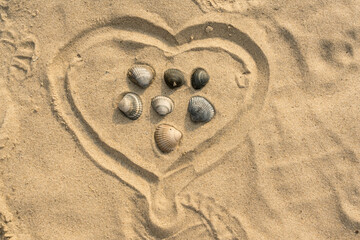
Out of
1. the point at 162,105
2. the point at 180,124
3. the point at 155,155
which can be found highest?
the point at 162,105

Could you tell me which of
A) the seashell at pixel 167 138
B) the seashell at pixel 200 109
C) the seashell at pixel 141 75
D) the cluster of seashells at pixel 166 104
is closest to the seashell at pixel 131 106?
the cluster of seashells at pixel 166 104

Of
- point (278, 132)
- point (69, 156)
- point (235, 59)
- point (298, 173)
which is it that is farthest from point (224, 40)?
point (69, 156)

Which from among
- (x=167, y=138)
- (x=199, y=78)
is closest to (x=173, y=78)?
(x=199, y=78)

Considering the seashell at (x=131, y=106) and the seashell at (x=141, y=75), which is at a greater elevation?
the seashell at (x=141, y=75)

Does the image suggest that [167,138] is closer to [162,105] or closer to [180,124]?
[180,124]

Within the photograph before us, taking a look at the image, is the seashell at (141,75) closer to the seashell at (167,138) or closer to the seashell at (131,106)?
the seashell at (131,106)

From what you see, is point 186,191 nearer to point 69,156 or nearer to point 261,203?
point 261,203

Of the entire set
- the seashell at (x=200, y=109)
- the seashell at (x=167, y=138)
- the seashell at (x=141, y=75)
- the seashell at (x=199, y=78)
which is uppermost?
the seashell at (x=141, y=75)
